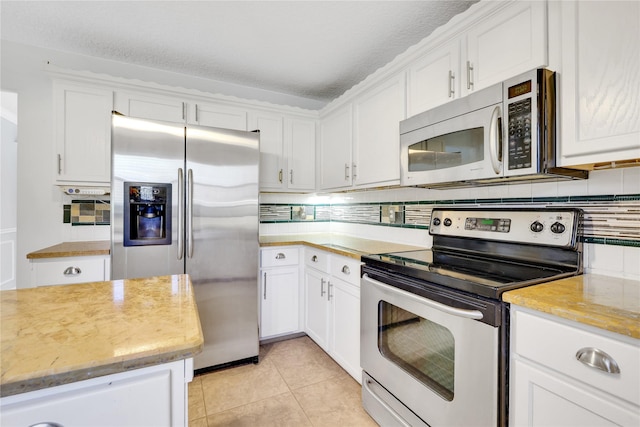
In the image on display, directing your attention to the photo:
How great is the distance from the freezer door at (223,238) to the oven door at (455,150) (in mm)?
1113

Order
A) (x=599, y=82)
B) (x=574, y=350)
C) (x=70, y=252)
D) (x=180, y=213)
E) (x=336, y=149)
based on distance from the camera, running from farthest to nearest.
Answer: (x=336, y=149), (x=180, y=213), (x=70, y=252), (x=599, y=82), (x=574, y=350)

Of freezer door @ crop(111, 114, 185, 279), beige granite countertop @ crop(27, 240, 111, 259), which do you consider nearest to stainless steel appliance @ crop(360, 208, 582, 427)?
freezer door @ crop(111, 114, 185, 279)

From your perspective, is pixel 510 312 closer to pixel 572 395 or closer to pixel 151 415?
pixel 572 395

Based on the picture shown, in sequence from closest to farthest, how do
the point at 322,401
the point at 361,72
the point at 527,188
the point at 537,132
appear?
the point at 537,132
the point at 527,188
the point at 322,401
the point at 361,72

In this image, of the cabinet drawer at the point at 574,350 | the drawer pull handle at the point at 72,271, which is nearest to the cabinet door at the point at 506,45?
the cabinet drawer at the point at 574,350

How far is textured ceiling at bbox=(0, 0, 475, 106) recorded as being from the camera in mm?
1804

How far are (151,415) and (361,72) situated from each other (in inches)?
107

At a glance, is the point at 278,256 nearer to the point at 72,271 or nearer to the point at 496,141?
the point at 72,271

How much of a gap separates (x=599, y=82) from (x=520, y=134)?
0.27 metres

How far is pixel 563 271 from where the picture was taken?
1.28 m

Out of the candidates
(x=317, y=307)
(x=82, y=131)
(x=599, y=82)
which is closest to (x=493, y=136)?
(x=599, y=82)

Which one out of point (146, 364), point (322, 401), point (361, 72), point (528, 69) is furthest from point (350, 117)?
point (146, 364)

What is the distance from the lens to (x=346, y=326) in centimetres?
197

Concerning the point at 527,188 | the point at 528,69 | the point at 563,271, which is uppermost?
the point at 528,69
